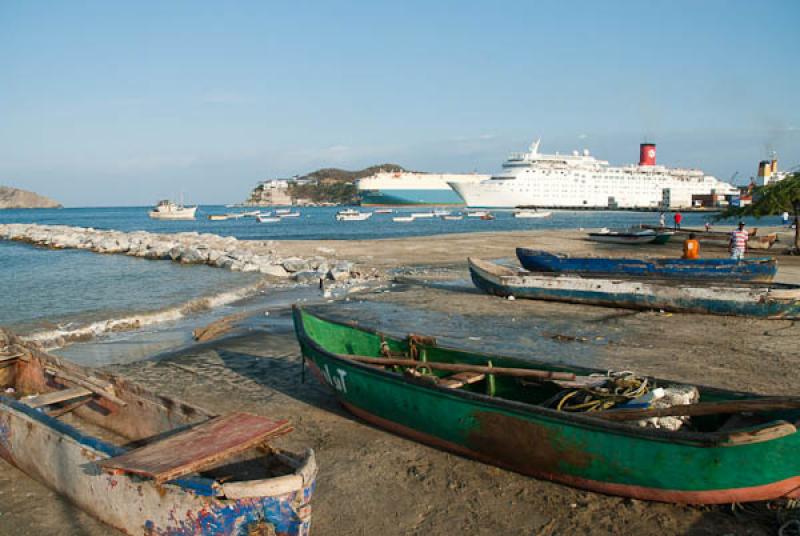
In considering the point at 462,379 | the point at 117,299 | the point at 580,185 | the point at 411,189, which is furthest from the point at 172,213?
the point at 462,379

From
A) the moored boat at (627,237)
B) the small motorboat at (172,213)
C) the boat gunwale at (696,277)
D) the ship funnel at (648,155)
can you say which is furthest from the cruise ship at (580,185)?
the boat gunwale at (696,277)

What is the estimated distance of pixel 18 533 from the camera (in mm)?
4836

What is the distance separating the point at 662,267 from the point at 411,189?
10450cm

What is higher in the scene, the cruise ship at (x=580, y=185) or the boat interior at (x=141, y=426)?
the cruise ship at (x=580, y=185)

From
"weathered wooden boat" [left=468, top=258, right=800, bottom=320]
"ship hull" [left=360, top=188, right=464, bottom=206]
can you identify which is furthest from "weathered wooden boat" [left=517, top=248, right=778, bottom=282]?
"ship hull" [left=360, top=188, right=464, bottom=206]

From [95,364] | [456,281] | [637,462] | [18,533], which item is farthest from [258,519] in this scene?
[456,281]

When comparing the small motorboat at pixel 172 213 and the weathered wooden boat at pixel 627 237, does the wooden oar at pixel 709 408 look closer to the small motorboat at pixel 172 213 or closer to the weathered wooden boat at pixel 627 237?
the weathered wooden boat at pixel 627 237

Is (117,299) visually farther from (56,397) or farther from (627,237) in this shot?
(627,237)

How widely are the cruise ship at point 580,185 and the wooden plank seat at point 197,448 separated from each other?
9742cm

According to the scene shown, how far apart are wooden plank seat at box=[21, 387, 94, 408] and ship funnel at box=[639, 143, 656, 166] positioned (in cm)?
12444

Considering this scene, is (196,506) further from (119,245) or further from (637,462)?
(119,245)

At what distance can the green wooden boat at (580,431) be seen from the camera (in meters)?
4.55

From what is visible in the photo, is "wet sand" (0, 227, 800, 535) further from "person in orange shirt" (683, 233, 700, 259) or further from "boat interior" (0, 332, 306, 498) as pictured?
"person in orange shirt" (683, 233, 700, 259)

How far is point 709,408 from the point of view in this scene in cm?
513
